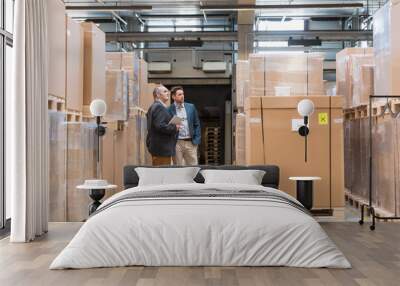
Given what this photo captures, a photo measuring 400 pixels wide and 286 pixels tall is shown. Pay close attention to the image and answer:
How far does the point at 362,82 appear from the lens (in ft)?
29.5

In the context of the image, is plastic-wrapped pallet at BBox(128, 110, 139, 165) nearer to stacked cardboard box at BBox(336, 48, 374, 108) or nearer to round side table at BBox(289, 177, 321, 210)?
stacked cardboard box at BBox(336, 48, 374, 108)

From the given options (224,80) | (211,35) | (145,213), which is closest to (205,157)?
(224,80)

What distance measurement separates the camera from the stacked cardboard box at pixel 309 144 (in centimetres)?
801

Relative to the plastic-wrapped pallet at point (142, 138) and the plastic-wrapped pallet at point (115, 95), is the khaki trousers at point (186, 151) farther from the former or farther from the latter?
the plastic-wrapped pallet at point (142, 138)

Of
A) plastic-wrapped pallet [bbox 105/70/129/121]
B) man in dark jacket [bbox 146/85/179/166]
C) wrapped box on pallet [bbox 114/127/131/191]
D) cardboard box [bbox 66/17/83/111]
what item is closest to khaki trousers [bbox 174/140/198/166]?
man in dark jacket [bbox 146/85/179/166]

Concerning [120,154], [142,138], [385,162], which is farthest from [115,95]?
[385,162]

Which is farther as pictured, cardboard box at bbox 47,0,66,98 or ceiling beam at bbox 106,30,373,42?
ceiling beam at bbox 106,30,373,42

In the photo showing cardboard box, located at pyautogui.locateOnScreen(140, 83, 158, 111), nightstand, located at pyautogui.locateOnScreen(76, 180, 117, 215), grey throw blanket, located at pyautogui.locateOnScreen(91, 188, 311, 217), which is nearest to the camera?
grey throw blanket, located at pyautogui.locateOnScreen(91, 188, 311, 217)

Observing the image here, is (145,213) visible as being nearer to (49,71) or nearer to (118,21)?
(49,71)

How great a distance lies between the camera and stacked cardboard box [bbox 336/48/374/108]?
9.09 m

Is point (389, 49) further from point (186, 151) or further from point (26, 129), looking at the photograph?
point (26, 129)

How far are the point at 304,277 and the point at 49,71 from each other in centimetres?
426

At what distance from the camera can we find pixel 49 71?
731 centimetres

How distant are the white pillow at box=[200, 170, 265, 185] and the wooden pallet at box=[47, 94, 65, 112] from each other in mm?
2041
